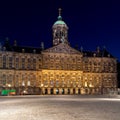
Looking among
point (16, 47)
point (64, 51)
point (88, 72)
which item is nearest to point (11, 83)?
point (16, 47)

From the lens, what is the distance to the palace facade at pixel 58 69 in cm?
8031

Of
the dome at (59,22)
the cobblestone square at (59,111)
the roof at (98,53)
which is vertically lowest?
the cobblestone square at (59,111)

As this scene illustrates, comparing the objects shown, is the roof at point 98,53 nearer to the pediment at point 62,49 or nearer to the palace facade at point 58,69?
the palace facade at point 58,69

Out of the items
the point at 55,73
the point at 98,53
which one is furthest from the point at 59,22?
the point at 55,73

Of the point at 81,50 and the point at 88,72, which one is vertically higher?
the point at 81,50

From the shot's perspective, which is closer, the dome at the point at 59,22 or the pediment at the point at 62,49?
the pediment at the point at 62,49

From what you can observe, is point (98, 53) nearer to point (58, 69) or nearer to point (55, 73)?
point (58, 69)

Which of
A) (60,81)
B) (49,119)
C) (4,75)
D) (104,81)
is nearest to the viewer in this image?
(49,119)

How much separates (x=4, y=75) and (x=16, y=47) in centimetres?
875

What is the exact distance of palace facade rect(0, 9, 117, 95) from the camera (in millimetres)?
80312

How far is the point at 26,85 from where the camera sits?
266 ft

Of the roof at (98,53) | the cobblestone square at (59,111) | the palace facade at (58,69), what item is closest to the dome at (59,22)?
the palace facade at (58,69)

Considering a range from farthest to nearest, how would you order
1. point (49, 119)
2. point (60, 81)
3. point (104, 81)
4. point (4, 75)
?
point (104, 81) → point (60, 81) → point (4, 75) → point (49, 119)

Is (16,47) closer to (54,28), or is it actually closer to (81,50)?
(54,28)
